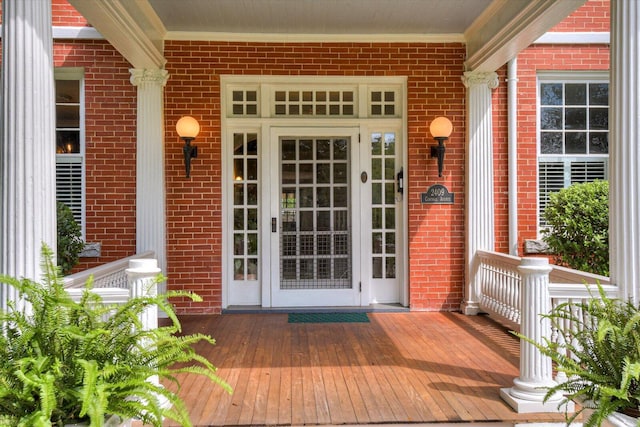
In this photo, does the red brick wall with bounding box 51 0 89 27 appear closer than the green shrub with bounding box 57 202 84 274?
No

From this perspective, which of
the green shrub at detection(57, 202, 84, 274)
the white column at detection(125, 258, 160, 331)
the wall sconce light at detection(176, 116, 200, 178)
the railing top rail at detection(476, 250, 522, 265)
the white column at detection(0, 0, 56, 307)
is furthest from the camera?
the wall sconce light at detection(176, 116, 200, 178)

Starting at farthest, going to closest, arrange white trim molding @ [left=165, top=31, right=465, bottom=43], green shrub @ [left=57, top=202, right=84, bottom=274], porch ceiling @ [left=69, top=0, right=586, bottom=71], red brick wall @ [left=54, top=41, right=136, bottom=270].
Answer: white trim molding @ [left=165, top=31, right=465, bottom=43]
red brick wall @ [left=54, top=41, right=136, bottom=270]
green shrub @ [left=57, top=202, right=84, bottom=274]
porch ceiling @ [left=69, top=0, right=586, bottom=71]

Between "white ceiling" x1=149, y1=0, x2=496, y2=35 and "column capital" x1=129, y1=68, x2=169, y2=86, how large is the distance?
513 mm

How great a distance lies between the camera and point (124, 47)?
14.1 feet

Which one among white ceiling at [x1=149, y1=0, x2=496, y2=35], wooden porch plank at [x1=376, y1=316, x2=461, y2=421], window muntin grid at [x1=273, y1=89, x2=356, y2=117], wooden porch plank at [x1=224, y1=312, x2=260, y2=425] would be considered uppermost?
white ceiling at [x1=149, y1=0, x2=496, y2=35]

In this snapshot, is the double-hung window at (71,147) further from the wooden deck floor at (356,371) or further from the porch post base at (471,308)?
the porch post base at (471,308)

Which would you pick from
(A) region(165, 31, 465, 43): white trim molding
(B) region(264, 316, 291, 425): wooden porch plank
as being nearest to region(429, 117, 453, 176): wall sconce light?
(A) region(165, 31, 465, 43): white trim molding

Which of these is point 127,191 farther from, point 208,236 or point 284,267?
point 284,267

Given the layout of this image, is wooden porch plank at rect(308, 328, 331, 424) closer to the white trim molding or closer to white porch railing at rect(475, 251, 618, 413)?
white porch railing at rect(475, 251, 618, 413)

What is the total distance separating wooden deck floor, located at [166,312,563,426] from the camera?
9.06ft

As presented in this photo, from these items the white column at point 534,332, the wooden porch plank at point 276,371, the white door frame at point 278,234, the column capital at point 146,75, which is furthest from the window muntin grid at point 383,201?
the white column at point 534,332

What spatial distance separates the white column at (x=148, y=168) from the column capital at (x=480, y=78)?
3.45m

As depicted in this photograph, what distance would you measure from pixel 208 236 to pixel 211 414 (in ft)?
8.99

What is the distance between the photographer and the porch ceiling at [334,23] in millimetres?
4018
